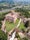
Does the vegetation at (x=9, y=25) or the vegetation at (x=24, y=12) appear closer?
the vegetation at (x=9, y=25)

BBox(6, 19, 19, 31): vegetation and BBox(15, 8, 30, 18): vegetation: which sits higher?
BBox(15, 8, 30, 18): vegetation

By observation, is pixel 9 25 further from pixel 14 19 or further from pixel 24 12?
pixel 24 12

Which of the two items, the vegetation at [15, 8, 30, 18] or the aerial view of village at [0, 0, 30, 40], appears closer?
the aerial view of village at [0, 0, 30, 40]

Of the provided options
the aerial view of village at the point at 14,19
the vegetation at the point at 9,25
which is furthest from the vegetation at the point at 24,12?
the vegetation at the point at 9,25

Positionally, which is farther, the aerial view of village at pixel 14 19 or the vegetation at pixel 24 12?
the vegetation at pixel 24 12

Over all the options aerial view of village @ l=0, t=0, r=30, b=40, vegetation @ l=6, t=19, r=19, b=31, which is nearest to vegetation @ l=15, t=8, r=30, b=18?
aerial view of village @ l=0, t=0, r=30, b=40

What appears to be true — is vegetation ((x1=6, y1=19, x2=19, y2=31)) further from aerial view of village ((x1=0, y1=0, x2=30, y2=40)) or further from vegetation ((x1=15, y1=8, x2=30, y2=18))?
vegetation ((x1=15, y1=8, x2=30, y2=18))

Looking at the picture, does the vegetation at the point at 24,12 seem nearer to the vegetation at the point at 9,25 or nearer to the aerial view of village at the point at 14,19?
the aerial view of village at the point at 14,19

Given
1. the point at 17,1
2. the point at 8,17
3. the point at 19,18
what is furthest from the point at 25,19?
the point at 17,1

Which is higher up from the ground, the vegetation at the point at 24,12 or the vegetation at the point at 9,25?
the vegetation at the point at 24,12
